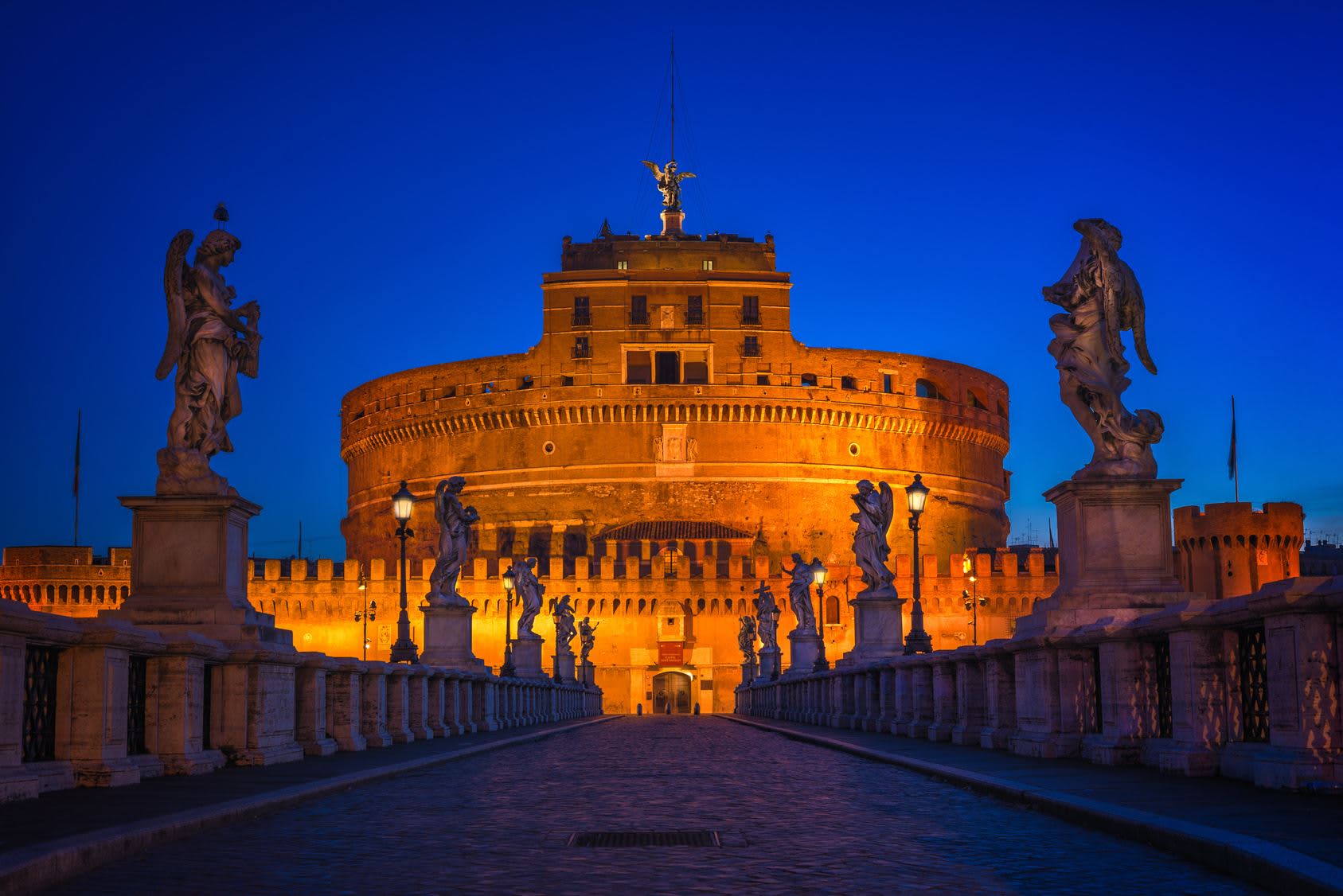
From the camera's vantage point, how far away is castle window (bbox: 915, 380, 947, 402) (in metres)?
84.5

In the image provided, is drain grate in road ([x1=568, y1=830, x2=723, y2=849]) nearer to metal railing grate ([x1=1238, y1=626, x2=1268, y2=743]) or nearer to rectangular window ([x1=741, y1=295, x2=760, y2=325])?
metal railing grate ([x1=1238, y1=626, x2=1268, y2=743])

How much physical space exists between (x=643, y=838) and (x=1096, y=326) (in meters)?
6.25

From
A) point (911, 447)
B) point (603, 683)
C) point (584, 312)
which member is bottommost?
point (603, 683)

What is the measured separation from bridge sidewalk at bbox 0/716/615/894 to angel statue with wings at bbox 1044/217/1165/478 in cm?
544

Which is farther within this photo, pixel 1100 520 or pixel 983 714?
pixel 983 714

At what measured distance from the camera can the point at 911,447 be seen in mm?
81750

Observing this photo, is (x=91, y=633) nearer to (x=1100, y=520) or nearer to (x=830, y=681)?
(x=1100, y=520)

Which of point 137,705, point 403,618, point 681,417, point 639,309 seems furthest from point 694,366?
point 137,705

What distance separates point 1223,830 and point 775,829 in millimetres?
2045

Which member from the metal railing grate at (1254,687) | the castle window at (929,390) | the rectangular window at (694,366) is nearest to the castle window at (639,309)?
the rectangular window at (694,366)

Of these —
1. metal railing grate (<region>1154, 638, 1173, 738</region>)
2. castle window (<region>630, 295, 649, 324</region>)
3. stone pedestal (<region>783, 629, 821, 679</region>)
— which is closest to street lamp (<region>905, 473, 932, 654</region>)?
stone pedestal (<region>783, 629, 821, 679</region>)

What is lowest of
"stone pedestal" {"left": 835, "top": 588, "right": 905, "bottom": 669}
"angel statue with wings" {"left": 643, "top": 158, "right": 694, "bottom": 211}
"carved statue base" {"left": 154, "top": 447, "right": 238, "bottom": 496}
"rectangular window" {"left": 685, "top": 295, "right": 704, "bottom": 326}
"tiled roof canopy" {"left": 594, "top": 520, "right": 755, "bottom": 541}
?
"stone pedestal" {"left": 835, "top": 588, "right": 905, "bottom": 669}

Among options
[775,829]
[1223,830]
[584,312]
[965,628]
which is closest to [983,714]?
[775,829]

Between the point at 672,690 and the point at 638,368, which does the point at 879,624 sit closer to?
the point at 672,690
